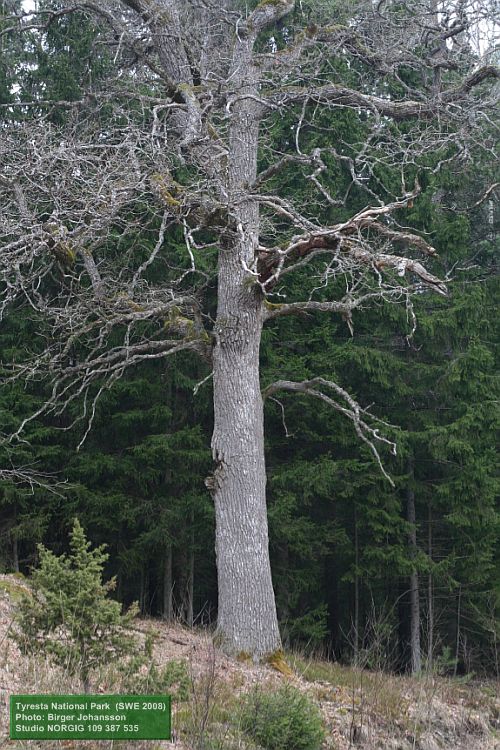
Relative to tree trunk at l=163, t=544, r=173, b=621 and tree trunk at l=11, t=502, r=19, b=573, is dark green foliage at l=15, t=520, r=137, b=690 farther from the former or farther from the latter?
tree trunk at l=163, t=544, r=173, b=621

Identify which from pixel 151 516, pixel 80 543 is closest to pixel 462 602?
pixel 151 516

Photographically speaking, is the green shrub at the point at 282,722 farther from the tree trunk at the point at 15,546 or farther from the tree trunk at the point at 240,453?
the tree trunk at the point at 15,546

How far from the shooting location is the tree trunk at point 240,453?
9195 millimetres

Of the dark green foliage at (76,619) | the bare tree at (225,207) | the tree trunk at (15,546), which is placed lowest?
the dark green foliage at (76,619)

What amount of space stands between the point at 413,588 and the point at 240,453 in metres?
6.92

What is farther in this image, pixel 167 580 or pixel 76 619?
pixel 167 580

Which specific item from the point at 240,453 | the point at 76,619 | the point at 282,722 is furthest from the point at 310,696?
the point at 240,453

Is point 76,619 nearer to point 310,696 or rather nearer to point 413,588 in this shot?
point 310,696

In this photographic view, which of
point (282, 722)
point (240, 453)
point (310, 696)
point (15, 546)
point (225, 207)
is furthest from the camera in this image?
point (15, 546)

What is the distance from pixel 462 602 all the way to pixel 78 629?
10894 millimetres

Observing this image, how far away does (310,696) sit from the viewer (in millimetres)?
6926

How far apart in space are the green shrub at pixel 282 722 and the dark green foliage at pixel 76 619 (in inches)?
38.8

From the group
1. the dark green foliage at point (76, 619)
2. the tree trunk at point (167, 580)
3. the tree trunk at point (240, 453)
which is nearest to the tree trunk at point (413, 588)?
the tree trunk at point (167, 580)

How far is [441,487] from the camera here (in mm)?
14242
